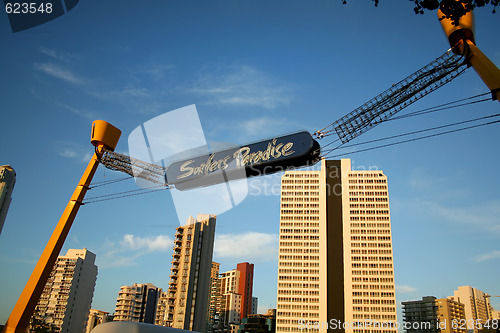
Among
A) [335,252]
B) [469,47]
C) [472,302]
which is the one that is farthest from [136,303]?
[472,302]

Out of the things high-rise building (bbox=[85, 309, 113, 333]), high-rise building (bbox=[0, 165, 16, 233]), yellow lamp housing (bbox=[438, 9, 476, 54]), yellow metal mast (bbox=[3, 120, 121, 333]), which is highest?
high-rise building (bbox=[0, 165, 16, 233])

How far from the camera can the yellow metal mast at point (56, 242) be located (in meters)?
16.0

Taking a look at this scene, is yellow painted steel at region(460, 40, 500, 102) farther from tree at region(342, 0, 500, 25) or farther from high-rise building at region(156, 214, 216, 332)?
high-rise building at region(156, 214, 216, 332)

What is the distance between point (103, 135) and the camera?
19.3 meters

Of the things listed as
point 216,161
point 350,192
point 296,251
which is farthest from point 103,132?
point 350,192

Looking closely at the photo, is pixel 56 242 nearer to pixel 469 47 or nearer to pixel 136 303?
pixel 469 47

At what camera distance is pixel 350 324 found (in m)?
78.2

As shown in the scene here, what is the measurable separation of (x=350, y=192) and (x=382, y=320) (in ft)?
95.8

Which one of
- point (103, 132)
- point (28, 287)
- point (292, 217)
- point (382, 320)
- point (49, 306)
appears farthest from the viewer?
point (292, 217)

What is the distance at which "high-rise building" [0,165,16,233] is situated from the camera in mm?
79312

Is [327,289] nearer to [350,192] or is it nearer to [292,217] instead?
[292,217]

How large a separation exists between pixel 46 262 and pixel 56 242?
970 mm

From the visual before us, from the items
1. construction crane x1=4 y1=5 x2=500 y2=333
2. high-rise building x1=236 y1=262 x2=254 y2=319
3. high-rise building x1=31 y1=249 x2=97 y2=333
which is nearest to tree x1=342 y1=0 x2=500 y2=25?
construction crane x1=4 y1=5 x2=500 y2=333

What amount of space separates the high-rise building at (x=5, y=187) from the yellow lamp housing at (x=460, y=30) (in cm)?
8921
